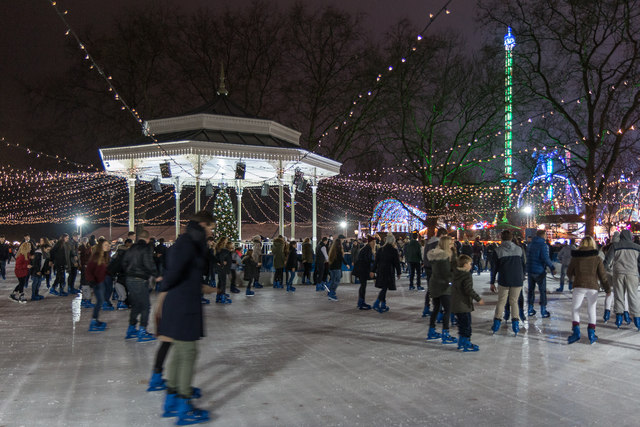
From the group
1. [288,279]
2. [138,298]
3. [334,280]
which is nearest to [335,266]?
[334,280]

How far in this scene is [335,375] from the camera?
5.59m

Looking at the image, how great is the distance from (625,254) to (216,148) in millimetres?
13338

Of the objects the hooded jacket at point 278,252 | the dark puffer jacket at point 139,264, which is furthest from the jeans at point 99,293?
the hooded jacket at point 278,252

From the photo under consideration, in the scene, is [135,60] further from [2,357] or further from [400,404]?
[400,404]

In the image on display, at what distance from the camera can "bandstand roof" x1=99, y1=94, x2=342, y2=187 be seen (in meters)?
18.5

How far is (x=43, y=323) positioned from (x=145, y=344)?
3.21 meters

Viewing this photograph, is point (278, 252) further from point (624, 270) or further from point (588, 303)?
point (588, 303)

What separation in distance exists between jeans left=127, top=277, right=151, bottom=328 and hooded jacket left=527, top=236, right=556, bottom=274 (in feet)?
22.1

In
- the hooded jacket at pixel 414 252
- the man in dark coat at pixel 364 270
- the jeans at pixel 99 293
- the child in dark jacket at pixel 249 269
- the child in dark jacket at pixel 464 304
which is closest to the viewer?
the child in dark jacket at pixel 464 304

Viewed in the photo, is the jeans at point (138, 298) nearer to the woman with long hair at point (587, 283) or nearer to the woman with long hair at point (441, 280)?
the woman with long hair at point (441, 280)

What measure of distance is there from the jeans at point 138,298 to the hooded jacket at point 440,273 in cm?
415

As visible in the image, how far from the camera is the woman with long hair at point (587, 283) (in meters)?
7.39

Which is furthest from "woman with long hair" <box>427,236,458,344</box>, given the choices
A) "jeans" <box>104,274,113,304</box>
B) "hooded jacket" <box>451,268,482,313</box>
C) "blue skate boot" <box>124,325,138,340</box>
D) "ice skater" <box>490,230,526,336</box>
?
"jeans" <box>104,274,113,304</box>

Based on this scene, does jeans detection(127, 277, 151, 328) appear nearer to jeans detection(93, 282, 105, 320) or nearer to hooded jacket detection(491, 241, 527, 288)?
jeans detection(93, 282, 105, 320)
